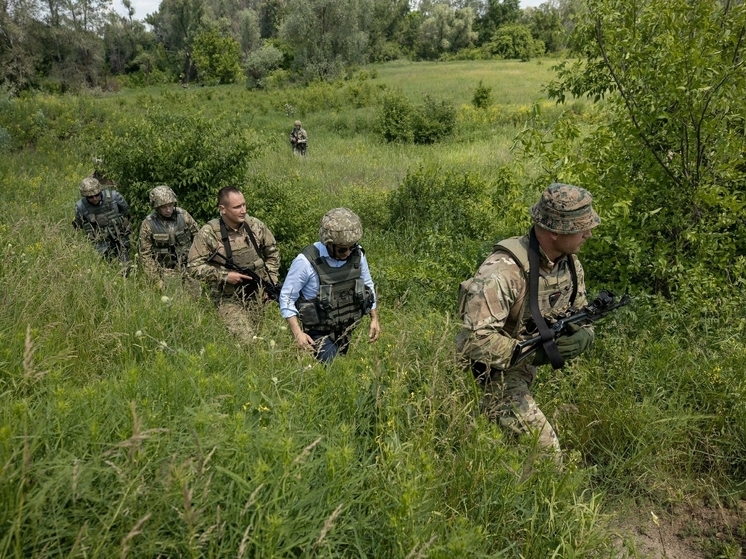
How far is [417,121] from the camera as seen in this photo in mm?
18281

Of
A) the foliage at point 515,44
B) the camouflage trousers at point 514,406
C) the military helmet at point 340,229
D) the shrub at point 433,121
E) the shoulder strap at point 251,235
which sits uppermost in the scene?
the foliage at point 515,44

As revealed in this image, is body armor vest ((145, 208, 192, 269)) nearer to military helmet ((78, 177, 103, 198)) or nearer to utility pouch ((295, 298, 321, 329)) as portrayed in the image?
military helmet ((78, 177, 103, 198))

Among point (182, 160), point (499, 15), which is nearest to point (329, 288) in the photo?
point (182, 160)

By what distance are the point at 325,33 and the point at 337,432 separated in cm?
4232

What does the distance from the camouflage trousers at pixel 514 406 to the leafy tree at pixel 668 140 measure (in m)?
1.93

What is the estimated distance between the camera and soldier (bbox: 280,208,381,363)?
11.9 feet

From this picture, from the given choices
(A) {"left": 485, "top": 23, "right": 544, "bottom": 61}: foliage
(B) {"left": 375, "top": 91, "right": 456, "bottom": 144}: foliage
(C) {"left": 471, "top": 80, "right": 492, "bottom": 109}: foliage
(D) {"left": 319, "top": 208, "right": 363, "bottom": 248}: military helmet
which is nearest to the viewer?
(D) {"left": 319, "top": 208, "right": 363, "bottom": 248}: military helmet

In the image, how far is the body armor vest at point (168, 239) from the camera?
5562 mm

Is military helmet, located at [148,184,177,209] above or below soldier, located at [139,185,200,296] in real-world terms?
above

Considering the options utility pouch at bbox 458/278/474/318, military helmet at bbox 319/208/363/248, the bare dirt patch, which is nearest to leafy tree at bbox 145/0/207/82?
military helmet at bbox 319/208/363/248

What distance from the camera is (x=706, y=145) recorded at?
4.29 meters

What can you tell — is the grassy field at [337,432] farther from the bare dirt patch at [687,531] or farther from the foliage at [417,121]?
the foliage at [417,121]

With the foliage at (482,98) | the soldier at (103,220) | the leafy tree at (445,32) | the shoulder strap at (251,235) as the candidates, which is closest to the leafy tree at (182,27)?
the leafy tree at (445,32)

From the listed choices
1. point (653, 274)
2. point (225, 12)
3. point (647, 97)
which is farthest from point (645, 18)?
point (225, 12)
